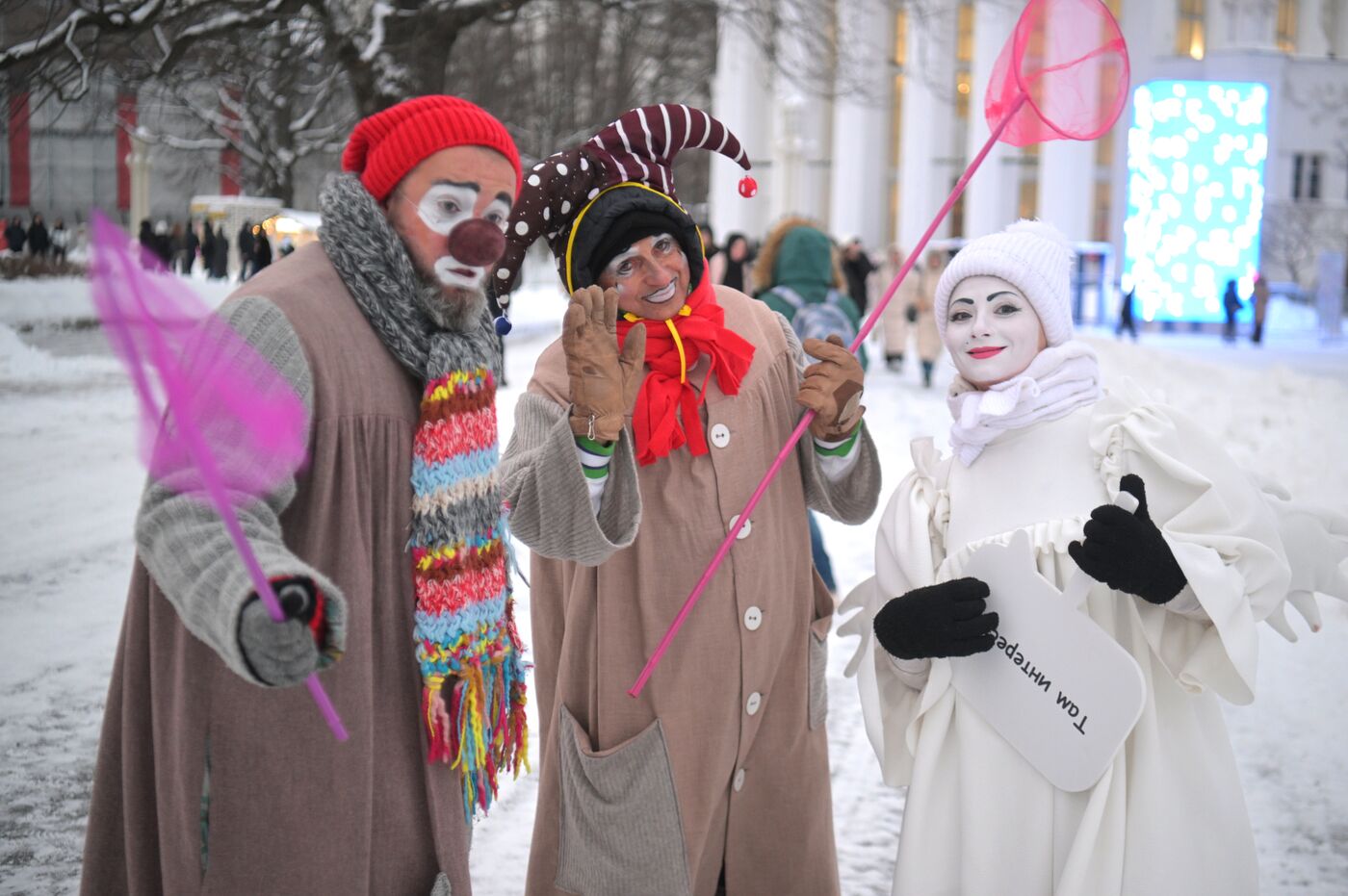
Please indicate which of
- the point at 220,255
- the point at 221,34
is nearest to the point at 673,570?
the point at 221,34

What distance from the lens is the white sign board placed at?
249 cm

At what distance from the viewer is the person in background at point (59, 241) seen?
770 centimetres

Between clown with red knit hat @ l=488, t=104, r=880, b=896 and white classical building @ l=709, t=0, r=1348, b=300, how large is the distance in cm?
2510

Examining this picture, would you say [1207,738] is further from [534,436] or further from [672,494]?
[534,436]

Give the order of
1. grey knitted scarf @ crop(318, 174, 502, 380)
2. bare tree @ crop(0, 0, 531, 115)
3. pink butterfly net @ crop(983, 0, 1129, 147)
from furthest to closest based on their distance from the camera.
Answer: bare tree @ crop(0, 0, 531, 115) → pink butterfly net @ crop(983, 0, 1129, 147) → grey knitted scarf @ crop(318, 174, 502, 380)

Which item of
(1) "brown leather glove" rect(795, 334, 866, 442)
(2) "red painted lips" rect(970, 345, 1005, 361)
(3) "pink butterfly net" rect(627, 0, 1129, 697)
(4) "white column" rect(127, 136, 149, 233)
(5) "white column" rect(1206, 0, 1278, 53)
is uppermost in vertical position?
(5) "white column" rect(1206, 0, 1278, 53)

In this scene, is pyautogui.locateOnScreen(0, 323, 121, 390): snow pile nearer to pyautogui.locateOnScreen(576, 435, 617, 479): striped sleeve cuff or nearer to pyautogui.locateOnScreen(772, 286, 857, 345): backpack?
pyautogui.locateOnScreen(772, 286, 857, 345): backpack

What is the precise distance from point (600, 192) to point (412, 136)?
0.69m

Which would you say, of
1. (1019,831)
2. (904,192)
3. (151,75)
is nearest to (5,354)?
(151,75)

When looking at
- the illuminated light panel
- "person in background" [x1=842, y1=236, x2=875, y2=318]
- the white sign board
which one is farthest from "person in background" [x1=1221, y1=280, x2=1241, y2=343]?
the white sign board

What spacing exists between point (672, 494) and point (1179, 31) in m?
39.3

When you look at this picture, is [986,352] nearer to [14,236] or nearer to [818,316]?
[818,316]

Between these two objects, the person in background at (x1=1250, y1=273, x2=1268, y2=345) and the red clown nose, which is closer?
the red clown nose

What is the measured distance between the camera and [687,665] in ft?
9.37
